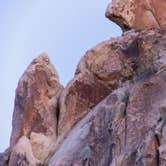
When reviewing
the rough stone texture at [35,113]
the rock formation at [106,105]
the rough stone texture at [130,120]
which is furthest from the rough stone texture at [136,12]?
the rough stone texture at [35,113]

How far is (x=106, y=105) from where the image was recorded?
902 inches

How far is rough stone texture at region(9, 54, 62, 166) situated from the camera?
90.0 ft

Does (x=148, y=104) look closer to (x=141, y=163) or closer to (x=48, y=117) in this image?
(x=141, y=163)

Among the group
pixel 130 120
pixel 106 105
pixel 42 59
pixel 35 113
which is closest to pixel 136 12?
pixel 42 59

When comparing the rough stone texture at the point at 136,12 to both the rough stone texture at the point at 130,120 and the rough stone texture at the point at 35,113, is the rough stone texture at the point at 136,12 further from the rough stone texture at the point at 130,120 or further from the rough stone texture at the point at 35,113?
the rough stone texture at the point at 35,113

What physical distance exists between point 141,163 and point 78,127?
288 inches

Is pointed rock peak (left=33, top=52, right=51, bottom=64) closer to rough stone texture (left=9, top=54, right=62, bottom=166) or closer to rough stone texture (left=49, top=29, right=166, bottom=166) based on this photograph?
rough stone texture (left=9, top=54, right=62, bottom=166)

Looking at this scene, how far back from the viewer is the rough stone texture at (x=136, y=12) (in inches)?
1211

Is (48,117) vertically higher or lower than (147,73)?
lower

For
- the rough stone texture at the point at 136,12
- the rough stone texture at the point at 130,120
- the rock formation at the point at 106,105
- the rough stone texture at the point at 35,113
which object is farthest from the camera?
the rough stone texture at the point at 136,12

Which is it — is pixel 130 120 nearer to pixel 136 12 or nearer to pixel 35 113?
pixel 35 113

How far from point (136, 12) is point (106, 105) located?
929cm

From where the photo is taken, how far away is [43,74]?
30469mm

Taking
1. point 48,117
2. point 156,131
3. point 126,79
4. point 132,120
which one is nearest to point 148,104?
point 132,120
